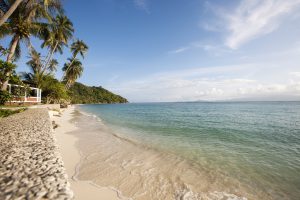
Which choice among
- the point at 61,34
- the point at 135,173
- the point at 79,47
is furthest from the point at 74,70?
the point at 135,173

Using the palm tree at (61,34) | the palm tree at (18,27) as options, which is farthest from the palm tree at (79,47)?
the palm tree at (18,27)

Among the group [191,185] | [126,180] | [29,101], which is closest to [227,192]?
[191,185]

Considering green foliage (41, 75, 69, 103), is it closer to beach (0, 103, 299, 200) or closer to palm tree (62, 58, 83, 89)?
palm tree (62, 58, 83, 89)

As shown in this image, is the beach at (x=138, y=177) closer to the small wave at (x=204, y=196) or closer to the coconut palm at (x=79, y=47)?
the small wave at (x=204, y=196)

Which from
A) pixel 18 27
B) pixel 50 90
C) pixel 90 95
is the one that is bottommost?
pixel 50 90

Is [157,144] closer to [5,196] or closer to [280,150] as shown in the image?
[280,150]

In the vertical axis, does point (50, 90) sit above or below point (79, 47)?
below

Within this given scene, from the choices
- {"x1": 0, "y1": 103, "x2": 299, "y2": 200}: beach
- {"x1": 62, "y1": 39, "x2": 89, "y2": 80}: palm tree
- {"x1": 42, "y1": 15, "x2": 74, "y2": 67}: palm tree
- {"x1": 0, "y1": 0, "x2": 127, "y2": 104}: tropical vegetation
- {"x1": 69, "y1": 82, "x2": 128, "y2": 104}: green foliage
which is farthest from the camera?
{"x1": 69, "y1": 82, "x2": 128, "y2": 104}: green foliage

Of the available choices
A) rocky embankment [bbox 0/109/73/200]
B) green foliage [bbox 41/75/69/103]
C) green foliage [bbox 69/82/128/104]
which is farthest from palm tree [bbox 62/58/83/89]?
green foliage [bbox 69/82/128/104]

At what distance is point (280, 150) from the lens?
961 cm

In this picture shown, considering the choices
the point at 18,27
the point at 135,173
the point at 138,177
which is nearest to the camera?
the point at 138,177

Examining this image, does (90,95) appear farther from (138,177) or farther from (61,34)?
(138,177)

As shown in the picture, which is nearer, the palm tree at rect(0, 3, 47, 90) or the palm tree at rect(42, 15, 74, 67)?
the palm tree at rect(0, 3, 47, 90)

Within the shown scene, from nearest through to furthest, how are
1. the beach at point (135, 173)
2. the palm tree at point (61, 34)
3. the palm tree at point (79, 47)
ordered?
the beach at point (135, 173) → the palm tree at point (61, 34) → the palm tree at point (79, 47)
